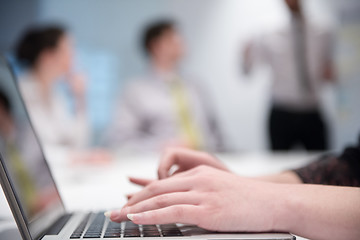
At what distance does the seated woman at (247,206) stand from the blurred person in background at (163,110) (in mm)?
1903

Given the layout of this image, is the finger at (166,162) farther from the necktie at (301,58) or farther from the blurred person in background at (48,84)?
the necktie at (301,58)

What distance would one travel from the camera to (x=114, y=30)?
11.8 ft

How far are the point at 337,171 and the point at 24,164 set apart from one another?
Answer: 483 millimetres

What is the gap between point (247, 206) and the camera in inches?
16.9

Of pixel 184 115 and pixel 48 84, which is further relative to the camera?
pixel 184 115

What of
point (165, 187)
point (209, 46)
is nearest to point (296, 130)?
point (209, 46)

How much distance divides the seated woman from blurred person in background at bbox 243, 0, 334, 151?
2.52 m

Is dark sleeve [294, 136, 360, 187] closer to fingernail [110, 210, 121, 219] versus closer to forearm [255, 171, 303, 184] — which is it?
forearm [255, 171, 303, 184]

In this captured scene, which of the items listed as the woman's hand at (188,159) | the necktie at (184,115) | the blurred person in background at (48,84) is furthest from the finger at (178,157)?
the necktie at (184,115)

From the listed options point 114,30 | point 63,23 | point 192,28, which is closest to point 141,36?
point 114,30

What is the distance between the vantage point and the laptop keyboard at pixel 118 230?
43 cm

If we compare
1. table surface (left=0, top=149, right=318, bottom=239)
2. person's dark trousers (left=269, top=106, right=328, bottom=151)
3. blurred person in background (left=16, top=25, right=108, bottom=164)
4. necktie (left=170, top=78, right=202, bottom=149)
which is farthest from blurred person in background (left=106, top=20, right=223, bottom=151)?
table surface (left=0, top=149, right=318, bottom=239)

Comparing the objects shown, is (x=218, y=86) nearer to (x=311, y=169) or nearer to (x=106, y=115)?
(x=106, y=115)

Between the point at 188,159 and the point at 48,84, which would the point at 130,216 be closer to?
the point at 188,159
